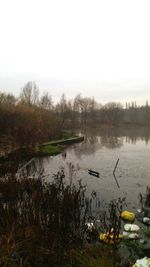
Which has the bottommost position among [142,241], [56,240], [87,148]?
[87,148]

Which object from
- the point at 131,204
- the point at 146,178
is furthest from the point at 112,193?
the point at 146,178

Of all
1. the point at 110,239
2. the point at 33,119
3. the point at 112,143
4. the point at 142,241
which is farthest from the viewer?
the point at 112,143

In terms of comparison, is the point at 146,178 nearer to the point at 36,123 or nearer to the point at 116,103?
the point at 36,123

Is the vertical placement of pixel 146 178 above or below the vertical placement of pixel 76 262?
below

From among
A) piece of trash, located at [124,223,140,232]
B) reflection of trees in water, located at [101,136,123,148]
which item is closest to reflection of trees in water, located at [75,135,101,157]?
reflection of trees in water, located at [101,136,123,148]

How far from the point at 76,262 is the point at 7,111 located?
1993 cm

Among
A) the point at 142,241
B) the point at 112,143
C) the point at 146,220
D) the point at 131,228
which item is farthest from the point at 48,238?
the point at 112,143

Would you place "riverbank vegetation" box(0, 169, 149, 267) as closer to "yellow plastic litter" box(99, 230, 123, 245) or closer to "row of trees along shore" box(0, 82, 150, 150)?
"yellow plastic litter" box(99, 230, 123, 245)

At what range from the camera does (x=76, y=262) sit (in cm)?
384

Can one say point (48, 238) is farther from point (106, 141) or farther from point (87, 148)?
point (106, 141)

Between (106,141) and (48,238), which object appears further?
(106,141)

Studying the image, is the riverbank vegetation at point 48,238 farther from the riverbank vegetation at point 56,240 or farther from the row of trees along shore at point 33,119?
the row of trees along shore at point 33,119

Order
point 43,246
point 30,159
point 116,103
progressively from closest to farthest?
1. point 43,246
2. point 30,159
3. point 116,103

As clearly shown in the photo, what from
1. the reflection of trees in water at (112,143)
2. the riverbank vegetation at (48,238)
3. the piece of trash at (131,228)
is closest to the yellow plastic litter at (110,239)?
the riverbank vegetation at (48,238)
